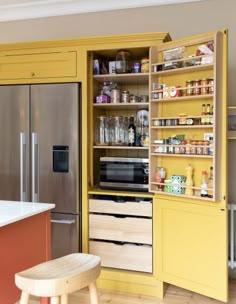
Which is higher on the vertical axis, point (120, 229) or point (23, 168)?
point (23, 168)

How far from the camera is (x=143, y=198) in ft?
9.77

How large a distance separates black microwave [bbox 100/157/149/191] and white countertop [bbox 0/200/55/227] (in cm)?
101

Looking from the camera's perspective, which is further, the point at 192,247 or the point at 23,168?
the point at 23,168

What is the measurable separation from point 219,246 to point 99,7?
2626 millimetres

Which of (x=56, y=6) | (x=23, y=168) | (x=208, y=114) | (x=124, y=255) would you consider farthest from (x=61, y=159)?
(x=56, y=6)

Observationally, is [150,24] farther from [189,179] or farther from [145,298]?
[145,298]

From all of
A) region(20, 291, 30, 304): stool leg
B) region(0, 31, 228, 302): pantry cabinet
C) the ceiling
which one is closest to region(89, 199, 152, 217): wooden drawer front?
region(0, 31, 228, 302): pantry cabinet

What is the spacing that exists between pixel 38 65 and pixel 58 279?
216cm

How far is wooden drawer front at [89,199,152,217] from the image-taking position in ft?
9.61

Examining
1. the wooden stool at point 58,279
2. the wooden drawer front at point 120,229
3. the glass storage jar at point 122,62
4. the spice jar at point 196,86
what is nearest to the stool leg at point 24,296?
the wooden stool at point 58,279

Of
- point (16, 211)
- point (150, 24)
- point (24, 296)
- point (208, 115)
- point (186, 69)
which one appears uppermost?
point (150, 24)

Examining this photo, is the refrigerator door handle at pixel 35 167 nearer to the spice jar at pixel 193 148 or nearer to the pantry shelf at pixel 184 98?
the pantry shelf at pixel 184 98

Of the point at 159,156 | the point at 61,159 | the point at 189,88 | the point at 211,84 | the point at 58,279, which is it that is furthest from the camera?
the point at 61,159

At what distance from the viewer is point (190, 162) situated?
2814mm
